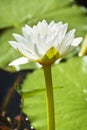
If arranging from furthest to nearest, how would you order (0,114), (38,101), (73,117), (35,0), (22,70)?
1. (35,0)
2. (22,70)
3. (0,114)
4. (38,101)
5. (73,117)

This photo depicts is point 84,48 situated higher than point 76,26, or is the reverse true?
point 76,26

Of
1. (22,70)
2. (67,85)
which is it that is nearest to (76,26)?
(22,70)

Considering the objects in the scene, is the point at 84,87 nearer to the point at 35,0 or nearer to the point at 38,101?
the point at 38,101

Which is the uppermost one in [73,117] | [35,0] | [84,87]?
[35,0]

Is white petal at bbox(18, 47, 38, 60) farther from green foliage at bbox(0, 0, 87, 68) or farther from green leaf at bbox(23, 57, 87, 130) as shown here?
green foliage at bbox(0, 0, 87, 68)

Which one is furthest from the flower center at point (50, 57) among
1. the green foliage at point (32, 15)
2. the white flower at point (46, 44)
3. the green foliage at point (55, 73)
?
the green foliage at point (32, 15)

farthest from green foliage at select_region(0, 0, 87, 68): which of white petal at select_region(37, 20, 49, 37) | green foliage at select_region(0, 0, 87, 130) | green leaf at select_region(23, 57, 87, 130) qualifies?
white petal at select_region(37, 20, 49, 37)

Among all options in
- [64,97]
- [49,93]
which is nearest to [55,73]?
[64,97]

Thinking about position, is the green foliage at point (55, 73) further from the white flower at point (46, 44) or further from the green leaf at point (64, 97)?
the white flower at point (46, 44)
